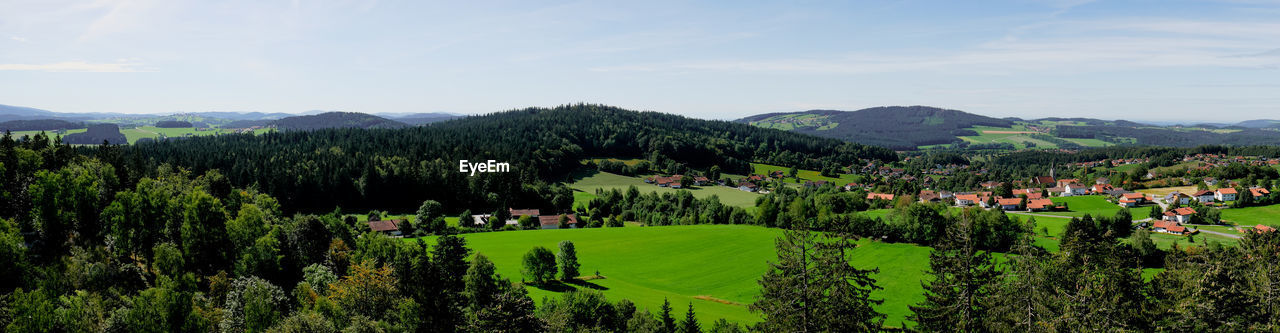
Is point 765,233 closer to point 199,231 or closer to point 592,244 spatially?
point 592,244

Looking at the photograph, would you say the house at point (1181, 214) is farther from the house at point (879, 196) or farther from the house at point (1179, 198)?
the house at point (879, 196)

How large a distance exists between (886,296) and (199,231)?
4570 centimetres

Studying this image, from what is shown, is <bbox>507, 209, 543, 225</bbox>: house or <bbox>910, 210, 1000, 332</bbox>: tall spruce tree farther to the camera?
<bbox>507, 209, 543, 225</bbox>: house

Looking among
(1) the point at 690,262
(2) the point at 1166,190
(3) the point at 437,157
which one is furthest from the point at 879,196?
(3) the point at 437,157

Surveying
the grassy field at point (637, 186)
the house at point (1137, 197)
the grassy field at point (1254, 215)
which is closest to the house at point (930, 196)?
the house at point (1137, 197)

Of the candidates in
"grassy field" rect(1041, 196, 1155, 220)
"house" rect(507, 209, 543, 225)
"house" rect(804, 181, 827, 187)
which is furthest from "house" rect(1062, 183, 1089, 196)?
"house" rect(507, 209, 543, 225)

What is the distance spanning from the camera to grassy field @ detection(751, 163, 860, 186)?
138625mm

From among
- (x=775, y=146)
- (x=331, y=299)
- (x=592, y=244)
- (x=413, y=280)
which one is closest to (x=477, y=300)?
(x=413, y=280)

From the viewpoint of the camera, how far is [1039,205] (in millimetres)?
88938

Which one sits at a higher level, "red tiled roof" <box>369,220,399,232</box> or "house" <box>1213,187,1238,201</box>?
"house" <box>1213,187,1238,201</box>

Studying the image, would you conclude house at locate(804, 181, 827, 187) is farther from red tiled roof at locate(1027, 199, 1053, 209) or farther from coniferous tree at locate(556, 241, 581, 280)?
coniferous tree at locate(556, 241, 581, 280)

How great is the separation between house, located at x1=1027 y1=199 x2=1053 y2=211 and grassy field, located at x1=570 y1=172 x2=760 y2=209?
40.7 meters

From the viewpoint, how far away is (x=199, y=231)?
34.5m

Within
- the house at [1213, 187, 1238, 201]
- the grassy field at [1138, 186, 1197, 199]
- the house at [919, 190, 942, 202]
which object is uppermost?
the house at [1213, 187, 1238, 201]
